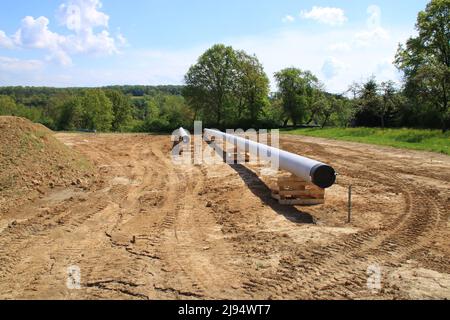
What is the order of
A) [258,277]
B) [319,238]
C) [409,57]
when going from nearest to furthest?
[258,277]
[319,238]
[409,57]

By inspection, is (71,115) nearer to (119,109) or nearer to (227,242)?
(119,109)

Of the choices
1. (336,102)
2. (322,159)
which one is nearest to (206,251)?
(322,159)

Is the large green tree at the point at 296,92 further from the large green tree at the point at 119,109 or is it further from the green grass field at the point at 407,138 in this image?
the large green tree at the point at 119,109

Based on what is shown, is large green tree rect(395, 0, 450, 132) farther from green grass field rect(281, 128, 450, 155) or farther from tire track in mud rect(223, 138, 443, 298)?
tire track in mud rect(223, 138, 443, 298)

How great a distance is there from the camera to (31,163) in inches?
479

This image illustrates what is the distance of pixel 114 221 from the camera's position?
27.8 feet

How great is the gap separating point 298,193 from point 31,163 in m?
8.62

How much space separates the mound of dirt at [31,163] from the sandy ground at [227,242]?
64cm

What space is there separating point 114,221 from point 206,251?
290cm

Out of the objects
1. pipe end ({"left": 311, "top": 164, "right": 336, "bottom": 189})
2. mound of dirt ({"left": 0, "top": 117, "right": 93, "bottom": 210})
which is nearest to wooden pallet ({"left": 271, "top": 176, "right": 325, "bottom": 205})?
pipe end ({"left": 311, "top": 164, "right": 336, "bottom": 189})

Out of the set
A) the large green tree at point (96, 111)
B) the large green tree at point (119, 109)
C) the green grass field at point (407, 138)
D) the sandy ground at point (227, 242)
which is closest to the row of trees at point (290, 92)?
the green grass field at point (407, 138)

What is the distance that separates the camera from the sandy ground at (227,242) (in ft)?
17.2

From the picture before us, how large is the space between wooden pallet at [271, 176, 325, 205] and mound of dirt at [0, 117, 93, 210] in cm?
699
